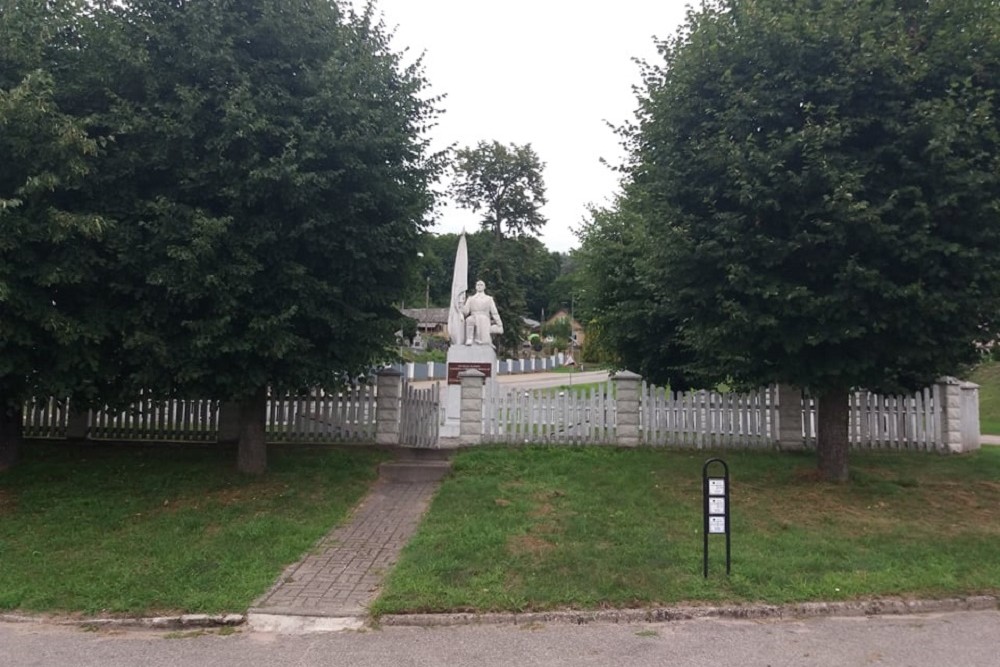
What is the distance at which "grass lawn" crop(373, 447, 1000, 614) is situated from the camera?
19.0 feet

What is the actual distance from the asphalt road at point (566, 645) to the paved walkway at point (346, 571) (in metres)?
0.36

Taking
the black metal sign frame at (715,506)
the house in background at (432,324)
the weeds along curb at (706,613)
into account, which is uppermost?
the house in background at (432,324)

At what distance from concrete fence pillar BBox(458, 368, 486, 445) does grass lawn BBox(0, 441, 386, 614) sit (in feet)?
4.74

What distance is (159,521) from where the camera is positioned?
7.88 metres

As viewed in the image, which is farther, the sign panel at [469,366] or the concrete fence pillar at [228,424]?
the sign panel at [469,366]

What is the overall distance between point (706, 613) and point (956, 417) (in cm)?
888

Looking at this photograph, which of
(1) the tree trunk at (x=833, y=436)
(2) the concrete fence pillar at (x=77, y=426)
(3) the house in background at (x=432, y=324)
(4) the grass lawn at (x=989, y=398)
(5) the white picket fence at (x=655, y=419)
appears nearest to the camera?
(1) the tree trunk at (x=833, y=436)

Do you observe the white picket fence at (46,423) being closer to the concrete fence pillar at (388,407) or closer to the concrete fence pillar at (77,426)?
the concrete fence pillar at (77,426)

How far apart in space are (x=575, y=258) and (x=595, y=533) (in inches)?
446

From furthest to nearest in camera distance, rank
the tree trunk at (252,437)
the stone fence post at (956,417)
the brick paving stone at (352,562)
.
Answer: the stone fence post at (956,417)
the tree trunk at (252,437)
the brick paving stone at (352,562)

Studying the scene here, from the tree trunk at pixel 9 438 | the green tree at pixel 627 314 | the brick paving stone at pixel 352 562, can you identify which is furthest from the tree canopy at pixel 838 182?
the tree trunk at pixel 9 438

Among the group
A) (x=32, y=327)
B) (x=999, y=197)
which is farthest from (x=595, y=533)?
(x=32, y=327)

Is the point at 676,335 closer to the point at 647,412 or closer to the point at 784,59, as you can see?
the point at 647,412

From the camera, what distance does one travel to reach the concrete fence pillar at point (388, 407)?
11.8 meters
